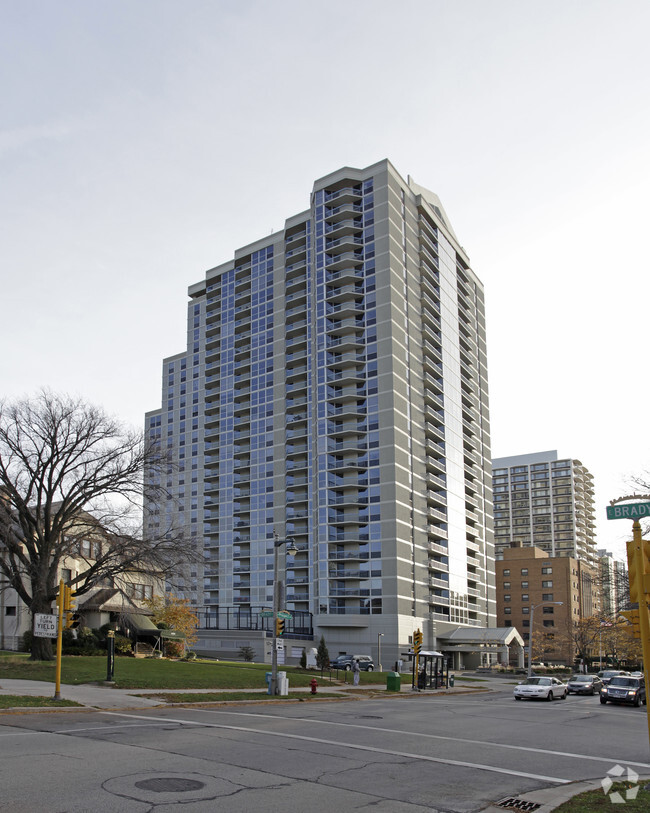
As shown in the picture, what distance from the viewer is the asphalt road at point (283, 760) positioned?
10.1 m

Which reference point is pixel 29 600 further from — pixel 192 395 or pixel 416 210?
pixel 192 395

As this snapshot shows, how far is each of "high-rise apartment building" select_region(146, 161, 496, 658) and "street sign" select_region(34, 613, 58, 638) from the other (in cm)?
5368

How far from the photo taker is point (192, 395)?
125125 millimetres

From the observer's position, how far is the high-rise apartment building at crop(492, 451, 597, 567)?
181 meters

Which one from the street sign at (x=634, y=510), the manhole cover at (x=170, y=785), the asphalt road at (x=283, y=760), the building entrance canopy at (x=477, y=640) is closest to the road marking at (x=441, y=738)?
the asphalt road at (x=283, y=760)

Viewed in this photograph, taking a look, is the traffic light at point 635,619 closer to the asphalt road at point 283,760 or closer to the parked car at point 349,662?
the asphalt road at point 283,760

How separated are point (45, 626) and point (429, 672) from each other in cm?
3079

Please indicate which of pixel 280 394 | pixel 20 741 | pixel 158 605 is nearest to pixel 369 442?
pixel 280 394

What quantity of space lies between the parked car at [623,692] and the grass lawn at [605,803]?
2942 cm

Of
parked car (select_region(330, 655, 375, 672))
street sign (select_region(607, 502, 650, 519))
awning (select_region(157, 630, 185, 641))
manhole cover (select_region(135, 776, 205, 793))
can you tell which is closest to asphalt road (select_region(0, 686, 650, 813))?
manhole cover (select_region(135, 776, 205, 793))

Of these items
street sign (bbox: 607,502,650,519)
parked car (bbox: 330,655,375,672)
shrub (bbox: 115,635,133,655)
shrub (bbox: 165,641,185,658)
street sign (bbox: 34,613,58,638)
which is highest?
street sign (bbox: 607,502,650,519)

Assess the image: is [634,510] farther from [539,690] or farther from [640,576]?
[539,690]

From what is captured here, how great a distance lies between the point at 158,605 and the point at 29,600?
95.1 ft

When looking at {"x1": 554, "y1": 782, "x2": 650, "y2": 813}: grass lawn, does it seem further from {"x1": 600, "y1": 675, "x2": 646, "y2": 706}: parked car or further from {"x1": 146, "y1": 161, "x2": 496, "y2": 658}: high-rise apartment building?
{"x1": 146, "y1": 161, "x2": 496, "y2": 658}: high-rise apartment building
